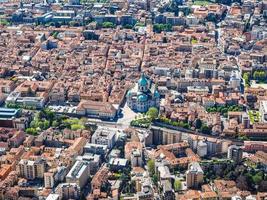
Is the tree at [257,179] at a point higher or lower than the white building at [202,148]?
lower

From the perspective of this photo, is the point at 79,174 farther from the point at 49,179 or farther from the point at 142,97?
the point at 142,97

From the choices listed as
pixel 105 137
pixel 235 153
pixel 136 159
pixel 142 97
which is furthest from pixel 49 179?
pixel 142 97

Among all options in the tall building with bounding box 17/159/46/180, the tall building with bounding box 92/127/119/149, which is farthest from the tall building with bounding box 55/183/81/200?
the tall building with bounding box 92/127/119/149

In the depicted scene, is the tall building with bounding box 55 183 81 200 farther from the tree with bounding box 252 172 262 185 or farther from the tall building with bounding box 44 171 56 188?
the tree with bounding box 252 172 262 185

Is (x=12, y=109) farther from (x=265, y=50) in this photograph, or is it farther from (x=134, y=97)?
(x=265, y=50)

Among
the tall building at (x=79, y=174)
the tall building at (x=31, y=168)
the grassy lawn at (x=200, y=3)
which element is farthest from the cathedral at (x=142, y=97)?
the grassy lawn at (x=200, y=3)

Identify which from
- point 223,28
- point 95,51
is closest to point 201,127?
point 95,51

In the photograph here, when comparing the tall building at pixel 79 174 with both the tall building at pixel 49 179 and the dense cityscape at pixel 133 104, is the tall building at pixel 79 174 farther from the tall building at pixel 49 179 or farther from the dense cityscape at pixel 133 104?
the tall building at pixel 49 179
